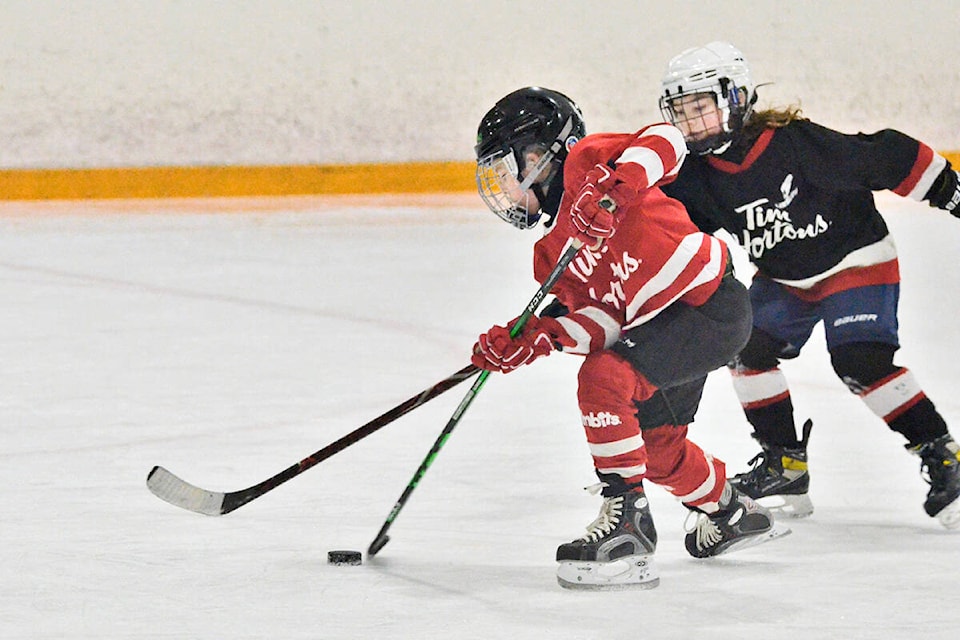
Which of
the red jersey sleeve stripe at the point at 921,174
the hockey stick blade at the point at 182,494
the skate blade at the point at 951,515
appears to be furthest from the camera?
the red jersey sleeve stripe at the point at 921,174

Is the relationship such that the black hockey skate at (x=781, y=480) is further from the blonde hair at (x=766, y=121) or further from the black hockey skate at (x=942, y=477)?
the blonde hair at (x=766, y=121)

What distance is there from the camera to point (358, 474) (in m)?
2.84

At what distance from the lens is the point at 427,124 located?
752 cm

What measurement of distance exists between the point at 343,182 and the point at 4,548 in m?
5.37

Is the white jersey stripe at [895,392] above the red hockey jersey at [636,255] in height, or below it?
below

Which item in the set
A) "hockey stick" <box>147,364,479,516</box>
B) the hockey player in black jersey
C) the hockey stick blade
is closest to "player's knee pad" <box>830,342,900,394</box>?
the hockey player in black jersey

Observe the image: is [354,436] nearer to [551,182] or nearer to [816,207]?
[551,182]

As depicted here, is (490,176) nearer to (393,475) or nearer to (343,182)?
(393,475)

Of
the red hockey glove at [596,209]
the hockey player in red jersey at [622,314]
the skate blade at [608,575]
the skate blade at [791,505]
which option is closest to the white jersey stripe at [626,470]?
the hockey player in red jersey at [622,314]

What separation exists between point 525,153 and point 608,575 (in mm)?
622

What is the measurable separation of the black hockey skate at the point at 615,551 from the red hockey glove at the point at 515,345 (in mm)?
235

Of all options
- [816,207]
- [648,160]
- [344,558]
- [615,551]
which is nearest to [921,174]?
[816,207]

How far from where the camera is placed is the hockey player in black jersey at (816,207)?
253 centimetres

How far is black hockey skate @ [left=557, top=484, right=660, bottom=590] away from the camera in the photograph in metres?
2.13
